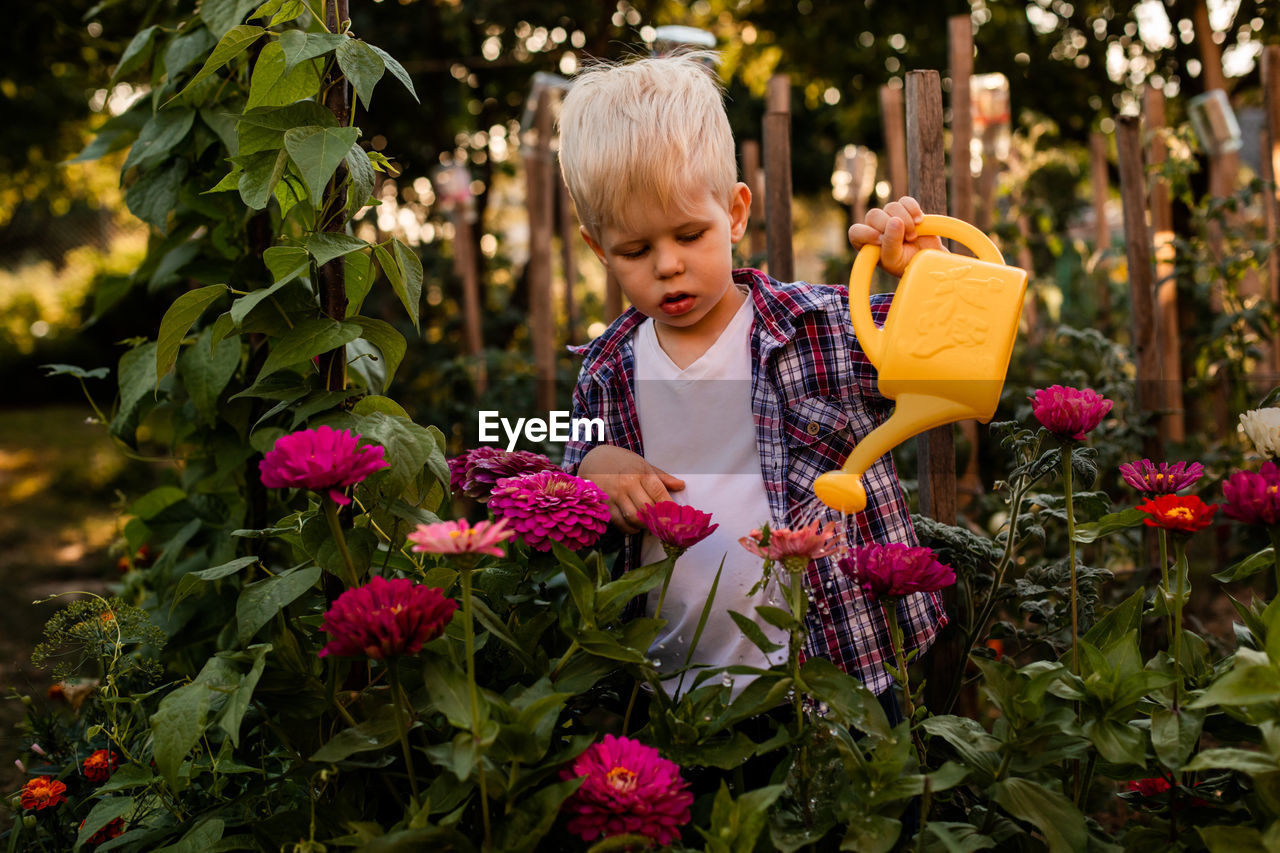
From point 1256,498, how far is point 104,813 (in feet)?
3.99

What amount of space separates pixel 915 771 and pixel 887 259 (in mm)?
560

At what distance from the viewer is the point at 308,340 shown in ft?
3.53

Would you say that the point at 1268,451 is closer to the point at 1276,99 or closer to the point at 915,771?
the point at 915,771

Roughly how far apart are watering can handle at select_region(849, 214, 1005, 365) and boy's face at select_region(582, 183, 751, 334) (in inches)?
6.6

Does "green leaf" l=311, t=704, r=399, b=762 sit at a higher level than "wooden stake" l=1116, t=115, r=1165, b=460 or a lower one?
lower

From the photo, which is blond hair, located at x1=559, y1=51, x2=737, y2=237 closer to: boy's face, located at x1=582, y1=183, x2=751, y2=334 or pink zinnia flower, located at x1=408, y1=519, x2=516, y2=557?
boy's face, located at x1=582, y1=183, x2=751, y2=334

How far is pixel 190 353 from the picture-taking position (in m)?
1.48

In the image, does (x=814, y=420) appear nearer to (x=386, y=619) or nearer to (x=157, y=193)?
(x=386, y=619)

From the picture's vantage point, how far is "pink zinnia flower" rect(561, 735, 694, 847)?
0.83 m

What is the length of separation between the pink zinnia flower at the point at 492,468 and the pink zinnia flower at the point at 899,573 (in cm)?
38

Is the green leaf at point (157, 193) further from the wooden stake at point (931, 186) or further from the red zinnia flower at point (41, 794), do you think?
the wooden stake at point (931, 186)

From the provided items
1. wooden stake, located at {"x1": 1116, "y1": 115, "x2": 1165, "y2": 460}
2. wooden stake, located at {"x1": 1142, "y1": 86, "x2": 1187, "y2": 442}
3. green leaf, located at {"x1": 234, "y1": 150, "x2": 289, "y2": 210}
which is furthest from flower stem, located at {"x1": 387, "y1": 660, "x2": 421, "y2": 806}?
wooden stake, located at {"x1": 1142, "y1": 86, "x2": 1187, "y2": 442}

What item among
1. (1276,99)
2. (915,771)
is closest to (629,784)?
(915,771)

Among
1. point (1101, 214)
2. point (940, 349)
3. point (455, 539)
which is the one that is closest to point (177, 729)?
point (455, 539)
